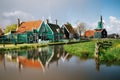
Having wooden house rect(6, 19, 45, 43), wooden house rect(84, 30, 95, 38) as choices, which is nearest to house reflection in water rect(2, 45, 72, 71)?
wooden house rect(6, 19, 45, 43)

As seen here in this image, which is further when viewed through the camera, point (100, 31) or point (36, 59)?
point (100, 31)

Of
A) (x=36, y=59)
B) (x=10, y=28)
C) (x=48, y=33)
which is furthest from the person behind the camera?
(x=10, y=28)

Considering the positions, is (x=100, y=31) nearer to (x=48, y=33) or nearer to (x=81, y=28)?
(x=81, y=28)

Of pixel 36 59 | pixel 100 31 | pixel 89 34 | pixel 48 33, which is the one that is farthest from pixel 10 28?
pixel 36 59

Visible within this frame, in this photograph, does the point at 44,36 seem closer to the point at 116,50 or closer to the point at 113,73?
the point at 116,50

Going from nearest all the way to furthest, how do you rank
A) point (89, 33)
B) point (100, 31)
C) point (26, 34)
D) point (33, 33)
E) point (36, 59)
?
point (36, 59) < point (26, 34) < point (33, 33) < point (100, 31) < point (89, 33)

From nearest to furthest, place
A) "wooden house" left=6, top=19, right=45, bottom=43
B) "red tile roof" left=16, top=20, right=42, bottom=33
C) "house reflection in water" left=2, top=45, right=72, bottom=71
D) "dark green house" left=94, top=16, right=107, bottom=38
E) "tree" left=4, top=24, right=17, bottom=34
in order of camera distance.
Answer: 1. "house reflection in water" left=2, top=45, right=72, bottom=71
2. "wooden house" left=6, top=19, right=45, bottom=43
3. "red tile roof" left=16, top=20, right=42, bottom=33
4. "tree" left=4, top=24, right=17, bottom=34
5. "dark green house" left=94, top=16, right=107, bottom=38

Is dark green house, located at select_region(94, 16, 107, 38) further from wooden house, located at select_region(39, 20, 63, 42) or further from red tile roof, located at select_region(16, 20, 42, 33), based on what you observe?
red tile roof, located at select_region(16, 20, 42, 33)

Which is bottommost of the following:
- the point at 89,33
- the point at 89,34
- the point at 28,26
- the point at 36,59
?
the point at 36,59

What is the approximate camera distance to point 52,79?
8.55 metres

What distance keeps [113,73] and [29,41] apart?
33.3 metres

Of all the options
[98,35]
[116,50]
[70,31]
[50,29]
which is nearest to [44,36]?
[50,29]

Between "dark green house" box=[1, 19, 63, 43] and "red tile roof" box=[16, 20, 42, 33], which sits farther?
"red tile roof" box=[16, 20, 42, 33]

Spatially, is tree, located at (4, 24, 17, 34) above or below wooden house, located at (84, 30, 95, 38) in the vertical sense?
above
